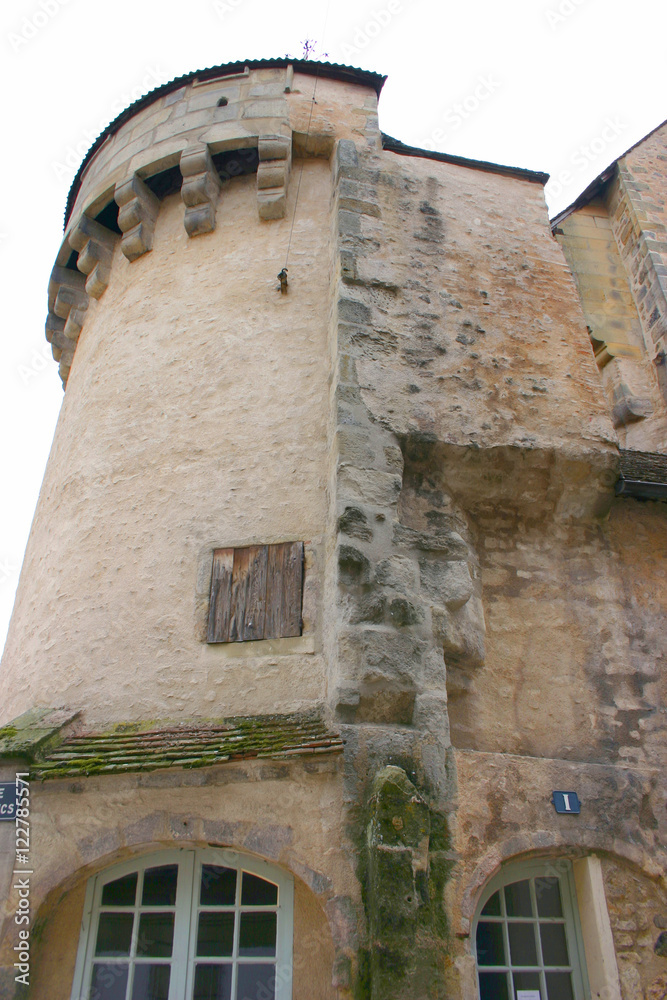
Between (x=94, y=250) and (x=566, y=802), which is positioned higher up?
(x=94, y=250)

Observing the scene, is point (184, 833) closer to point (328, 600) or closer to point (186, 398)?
point (328, 600)

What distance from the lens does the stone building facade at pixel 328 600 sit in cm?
380

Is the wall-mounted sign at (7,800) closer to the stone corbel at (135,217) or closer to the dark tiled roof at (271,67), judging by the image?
the stone corbel at (135,217)

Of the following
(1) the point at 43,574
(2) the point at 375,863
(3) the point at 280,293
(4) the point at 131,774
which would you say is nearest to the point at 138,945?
(4) the point at 131,774

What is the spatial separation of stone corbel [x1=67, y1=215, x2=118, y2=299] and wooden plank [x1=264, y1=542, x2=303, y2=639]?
13.2 ft

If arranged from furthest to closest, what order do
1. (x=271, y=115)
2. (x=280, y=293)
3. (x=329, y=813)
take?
1. (x=271, y=115)
2. (x=280, y=293)
3. (x=329, y=813)

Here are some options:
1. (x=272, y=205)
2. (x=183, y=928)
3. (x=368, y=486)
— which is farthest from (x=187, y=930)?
(x=272, y=205)

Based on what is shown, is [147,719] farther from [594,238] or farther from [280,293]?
[594,238]

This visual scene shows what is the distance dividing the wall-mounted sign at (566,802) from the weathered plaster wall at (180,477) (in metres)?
1.48

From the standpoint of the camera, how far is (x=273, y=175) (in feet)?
21.8

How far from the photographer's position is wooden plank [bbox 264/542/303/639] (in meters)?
4.60

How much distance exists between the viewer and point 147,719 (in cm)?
441

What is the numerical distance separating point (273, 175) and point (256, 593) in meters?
4.17

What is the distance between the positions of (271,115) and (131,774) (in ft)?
20.2
